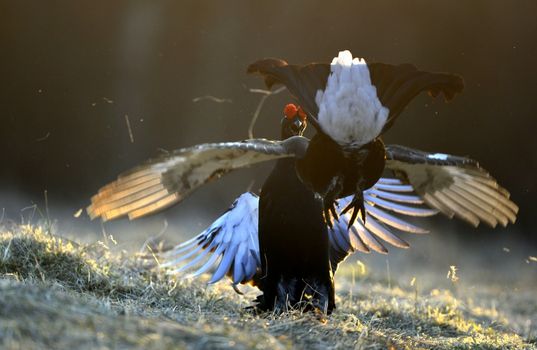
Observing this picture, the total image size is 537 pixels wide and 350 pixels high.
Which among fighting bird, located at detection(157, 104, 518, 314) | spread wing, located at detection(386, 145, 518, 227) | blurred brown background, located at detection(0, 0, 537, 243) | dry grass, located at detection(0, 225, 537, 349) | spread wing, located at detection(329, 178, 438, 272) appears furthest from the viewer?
blurred brown background, located at detection(0, 0, 537, 243)

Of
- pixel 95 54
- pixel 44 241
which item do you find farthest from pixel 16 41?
pixel 44 241

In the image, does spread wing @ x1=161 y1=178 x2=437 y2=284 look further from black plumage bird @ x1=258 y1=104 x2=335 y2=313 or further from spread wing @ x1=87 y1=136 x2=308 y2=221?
spread wing @ x1=87 y1=136 x2=308 y2=221

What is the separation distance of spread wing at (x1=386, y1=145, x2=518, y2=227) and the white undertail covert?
1.39 ft

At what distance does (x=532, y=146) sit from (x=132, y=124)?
Result: 4.54 metres

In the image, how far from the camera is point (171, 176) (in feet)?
12.0

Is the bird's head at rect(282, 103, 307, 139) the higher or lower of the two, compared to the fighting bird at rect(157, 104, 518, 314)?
higher

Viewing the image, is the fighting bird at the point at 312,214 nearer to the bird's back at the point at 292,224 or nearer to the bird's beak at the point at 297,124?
the bird's back at the point at 292,224

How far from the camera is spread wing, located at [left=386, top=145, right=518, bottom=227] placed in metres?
3.89

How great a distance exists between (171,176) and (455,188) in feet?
4.73

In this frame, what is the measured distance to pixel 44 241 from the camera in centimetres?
452

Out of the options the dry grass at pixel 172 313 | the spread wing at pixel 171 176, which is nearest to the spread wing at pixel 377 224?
the dry grass at pixel 172 313

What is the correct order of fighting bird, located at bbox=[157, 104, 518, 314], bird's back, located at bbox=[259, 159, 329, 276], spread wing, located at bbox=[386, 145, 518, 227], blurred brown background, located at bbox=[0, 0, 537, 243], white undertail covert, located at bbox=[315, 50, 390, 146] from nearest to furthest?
white undertail covert, located at bbox=[315, 50, 390, 146]
spread wing, located at bbox=[386, 145, 518, 227]
fighting bird, located at bbox=[157, 104, 518, 314]
bird's back, located at bbox=[259, 159, 329, 276]
blurred brown background, located at bbox=[0, 0, 537, 243]

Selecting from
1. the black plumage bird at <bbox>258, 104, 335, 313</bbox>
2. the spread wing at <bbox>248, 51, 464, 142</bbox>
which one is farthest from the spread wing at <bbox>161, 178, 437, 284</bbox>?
the spread wing at <bbox>248, 51, 464, 142</bbox>

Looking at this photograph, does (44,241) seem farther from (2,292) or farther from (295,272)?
(2,292)
